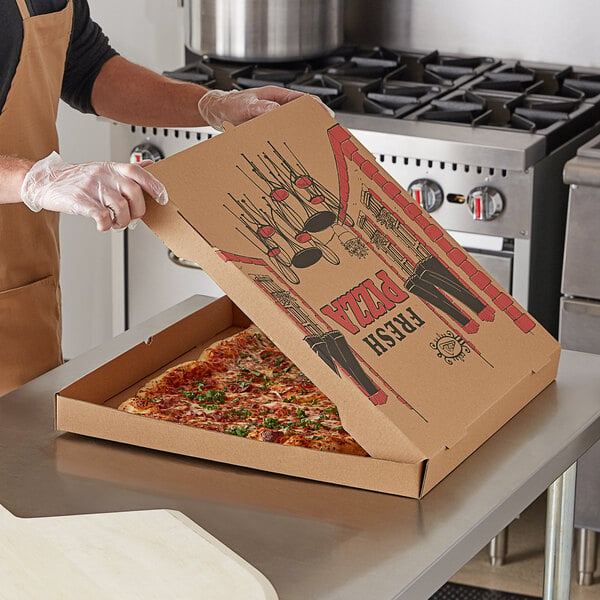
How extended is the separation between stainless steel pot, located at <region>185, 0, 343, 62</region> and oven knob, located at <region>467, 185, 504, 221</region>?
2.33 ft

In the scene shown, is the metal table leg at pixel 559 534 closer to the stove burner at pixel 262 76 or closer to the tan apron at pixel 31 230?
the tan apron at pixel 31 230

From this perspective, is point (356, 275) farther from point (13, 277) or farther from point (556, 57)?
point (556, 57)

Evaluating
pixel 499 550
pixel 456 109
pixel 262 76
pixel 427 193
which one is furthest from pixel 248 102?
pixel 499 550

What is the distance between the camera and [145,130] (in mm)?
2648

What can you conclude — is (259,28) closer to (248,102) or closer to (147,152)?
(147,152)

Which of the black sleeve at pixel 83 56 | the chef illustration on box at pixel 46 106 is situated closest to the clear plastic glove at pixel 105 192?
the chef illustration on box at pixel 46 106

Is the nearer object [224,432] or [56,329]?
[224,432]

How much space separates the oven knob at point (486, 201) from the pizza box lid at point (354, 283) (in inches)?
33.1

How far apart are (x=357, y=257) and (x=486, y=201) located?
1.02 m

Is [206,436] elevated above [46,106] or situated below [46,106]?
below

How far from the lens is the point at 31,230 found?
1892 mm

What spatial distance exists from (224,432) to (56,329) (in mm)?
733

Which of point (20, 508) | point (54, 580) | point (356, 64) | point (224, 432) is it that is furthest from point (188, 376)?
point (356, 64)

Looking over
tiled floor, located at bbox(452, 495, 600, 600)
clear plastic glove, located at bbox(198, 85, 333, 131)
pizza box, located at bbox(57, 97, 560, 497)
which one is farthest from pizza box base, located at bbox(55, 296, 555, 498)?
tiled floor, located at bbox(452, 495, 600, 600)
